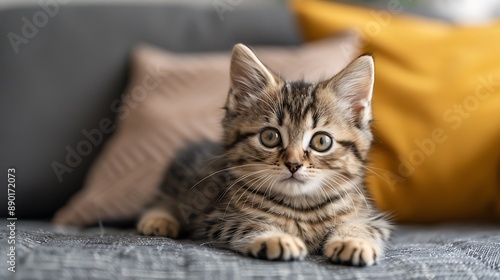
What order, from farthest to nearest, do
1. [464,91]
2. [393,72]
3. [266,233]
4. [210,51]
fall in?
[210,51]
[393,72]
[464,91]
[266,233]

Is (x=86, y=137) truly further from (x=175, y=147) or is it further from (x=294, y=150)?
(x=294, y=150)

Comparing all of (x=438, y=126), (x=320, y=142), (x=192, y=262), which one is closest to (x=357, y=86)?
(x=320, y=142)

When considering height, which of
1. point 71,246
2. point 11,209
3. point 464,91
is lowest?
point 11,209

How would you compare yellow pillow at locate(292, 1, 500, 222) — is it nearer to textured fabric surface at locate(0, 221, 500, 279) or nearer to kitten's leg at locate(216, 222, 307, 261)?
textured fabric surface at locate(0, 221, 500, 279)

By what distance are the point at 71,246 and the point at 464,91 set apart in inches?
43.3

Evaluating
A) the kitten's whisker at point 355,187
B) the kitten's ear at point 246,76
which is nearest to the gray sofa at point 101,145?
the kitten's whisker at point 355,187

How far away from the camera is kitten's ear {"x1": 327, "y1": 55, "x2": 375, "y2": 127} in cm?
119

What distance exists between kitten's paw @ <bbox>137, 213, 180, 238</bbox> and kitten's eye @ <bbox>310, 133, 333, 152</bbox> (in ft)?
1.37

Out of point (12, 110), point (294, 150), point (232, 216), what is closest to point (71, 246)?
point (232, 216)

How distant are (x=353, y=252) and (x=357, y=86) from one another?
41 cm

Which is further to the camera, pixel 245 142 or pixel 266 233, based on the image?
pixel 245 142

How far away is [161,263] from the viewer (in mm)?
933

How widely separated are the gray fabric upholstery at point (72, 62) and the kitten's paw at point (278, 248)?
86 centimetres

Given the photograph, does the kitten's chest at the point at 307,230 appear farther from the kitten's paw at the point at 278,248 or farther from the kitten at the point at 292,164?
the kitten's paw at the point at 278,248
